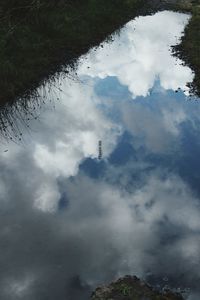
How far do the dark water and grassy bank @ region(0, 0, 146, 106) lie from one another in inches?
49.6

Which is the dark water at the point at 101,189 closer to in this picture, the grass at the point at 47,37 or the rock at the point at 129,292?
the rock at the point at 129,292

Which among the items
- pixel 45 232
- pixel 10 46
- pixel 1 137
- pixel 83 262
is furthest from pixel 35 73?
pixel 83 262

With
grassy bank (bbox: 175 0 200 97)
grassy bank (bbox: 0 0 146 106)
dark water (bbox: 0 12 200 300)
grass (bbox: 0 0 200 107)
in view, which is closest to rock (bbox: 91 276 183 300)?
dark water (bbox: 0 12 200 300)

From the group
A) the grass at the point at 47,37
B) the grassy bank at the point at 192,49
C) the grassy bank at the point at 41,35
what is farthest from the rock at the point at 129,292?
the grassy bank at the point at 192,49

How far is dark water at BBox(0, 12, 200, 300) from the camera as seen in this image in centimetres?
1090

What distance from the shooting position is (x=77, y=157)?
15852 millimetres

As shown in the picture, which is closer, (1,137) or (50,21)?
(1,137)

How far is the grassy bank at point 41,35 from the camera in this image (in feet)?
64.7

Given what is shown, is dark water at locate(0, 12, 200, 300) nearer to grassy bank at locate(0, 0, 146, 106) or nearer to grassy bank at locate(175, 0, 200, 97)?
grassy bank at locate(175, 0, 200, 97)

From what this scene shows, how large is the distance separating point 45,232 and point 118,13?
23.8m

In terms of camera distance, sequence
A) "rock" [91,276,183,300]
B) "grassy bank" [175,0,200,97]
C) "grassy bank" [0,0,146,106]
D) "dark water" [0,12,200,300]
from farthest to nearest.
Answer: "grassy bank" [175,0,200,97] < "grassy bank" [0,0,146,106] < "dark water" [0,12,200,300] < "rock" [91,276,183,300]

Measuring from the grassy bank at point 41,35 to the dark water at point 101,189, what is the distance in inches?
49.6

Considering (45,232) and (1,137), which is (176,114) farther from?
(45,232)

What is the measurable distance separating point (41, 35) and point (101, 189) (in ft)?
38.6
